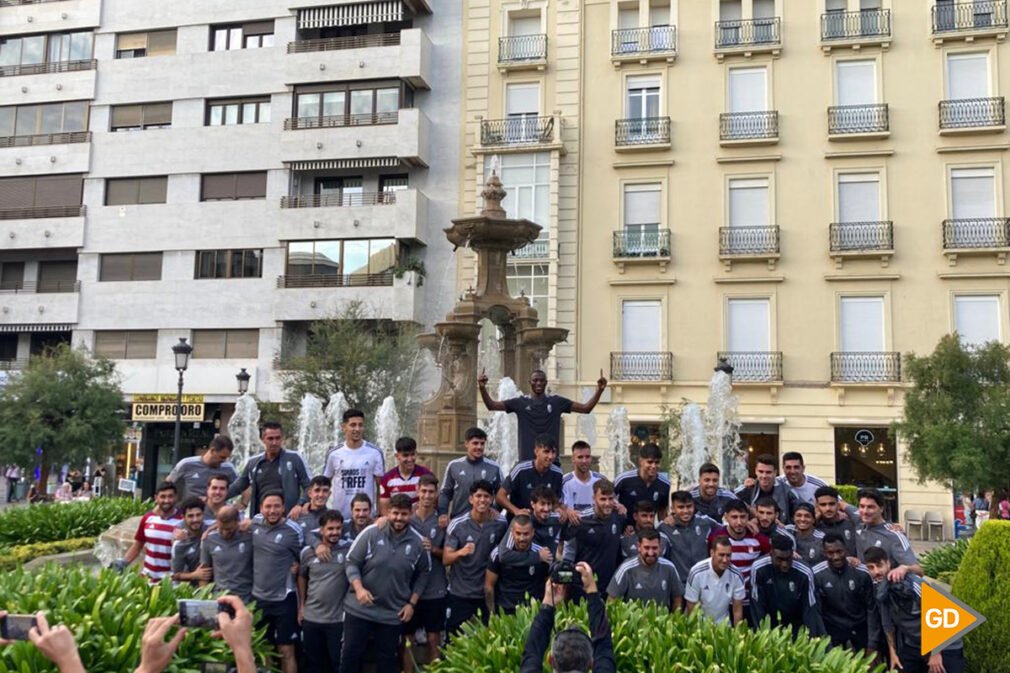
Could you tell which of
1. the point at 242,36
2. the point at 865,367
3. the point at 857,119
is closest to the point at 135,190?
the point at 242,36

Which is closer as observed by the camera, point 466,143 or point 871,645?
point 871,645

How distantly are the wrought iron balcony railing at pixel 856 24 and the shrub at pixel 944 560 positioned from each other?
64.0 ft

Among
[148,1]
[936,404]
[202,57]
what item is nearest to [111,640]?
[936,404]

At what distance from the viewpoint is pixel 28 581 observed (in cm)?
682

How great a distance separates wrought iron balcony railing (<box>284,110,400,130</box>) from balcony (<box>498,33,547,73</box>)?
400cm

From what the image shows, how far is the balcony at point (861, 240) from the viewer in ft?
91.1

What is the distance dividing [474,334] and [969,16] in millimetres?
21450

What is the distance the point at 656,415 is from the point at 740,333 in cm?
363

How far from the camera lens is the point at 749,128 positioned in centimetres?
2930

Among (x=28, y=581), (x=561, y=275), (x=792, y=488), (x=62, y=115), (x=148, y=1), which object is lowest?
(x=28, y=581)

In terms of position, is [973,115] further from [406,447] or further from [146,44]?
[146,44]

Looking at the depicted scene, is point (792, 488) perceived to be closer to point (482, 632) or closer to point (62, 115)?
point (482, 632)

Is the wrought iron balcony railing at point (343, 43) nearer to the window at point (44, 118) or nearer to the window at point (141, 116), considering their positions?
the window at point (141, 116)

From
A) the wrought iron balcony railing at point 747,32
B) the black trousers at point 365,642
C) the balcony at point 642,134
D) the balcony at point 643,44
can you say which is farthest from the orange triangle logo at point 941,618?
the balcony at point 643,44
